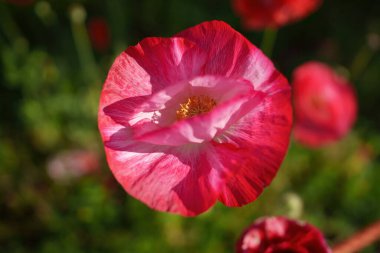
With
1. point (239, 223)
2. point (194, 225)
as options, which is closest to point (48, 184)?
point (194, 225)

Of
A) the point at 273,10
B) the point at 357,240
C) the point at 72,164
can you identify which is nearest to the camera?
the point at 357,240

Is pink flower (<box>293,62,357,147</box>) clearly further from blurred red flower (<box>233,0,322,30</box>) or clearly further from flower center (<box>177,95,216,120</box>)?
flower center (<box>177,95,216,120</box>)

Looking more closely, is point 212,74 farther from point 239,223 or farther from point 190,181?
point 239,223

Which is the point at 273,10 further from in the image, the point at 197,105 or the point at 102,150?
the point at 102,150

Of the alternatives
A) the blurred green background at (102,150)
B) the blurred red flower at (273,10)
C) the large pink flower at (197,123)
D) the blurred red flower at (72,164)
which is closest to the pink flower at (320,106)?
the blurred green background at (102,150)

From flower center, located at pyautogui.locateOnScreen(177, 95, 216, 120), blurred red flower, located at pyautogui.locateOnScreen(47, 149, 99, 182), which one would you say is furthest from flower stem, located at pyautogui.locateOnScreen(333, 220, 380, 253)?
blurred red flower, located at pyautogui.locateOnScreen(47, 149, 99, 182)

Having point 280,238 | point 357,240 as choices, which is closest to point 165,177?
point 280,238
